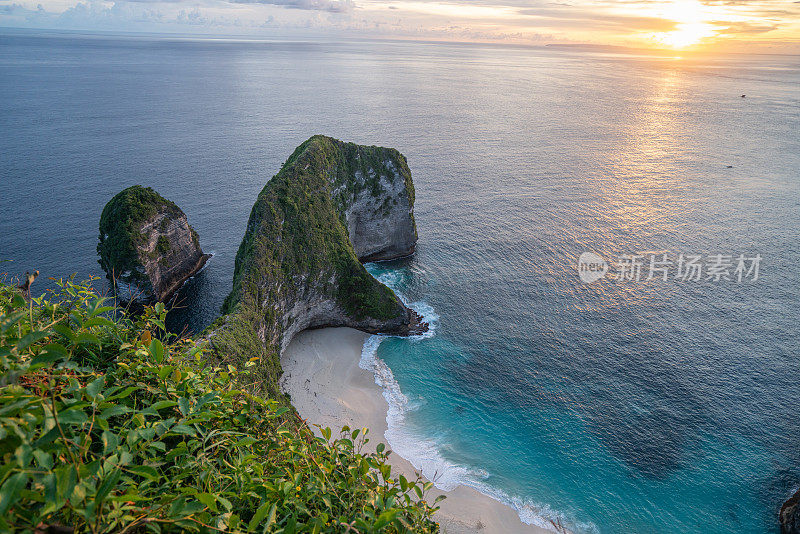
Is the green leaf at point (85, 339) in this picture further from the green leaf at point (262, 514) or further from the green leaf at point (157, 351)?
the green leaf at point (262, 514)

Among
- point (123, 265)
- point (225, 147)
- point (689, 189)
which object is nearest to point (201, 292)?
point (123, 265)

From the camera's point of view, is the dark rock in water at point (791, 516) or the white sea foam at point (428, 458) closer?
the dark rock in water at point (791, 516)

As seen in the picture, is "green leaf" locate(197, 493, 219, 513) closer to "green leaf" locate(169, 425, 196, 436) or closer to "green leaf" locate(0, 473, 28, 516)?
"green leaf" locate(169, 425, 196, 436)

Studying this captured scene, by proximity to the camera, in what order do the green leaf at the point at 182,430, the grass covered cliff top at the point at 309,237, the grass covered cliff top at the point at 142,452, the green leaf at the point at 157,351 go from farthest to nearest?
the grass covered cliff top at the point at 309,237 < the green leaf at the point at 157,351 < the green leaf at the point at 182,430 < the grass covered cliff top at the point at 142,452

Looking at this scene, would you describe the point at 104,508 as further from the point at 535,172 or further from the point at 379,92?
the point at 379,92

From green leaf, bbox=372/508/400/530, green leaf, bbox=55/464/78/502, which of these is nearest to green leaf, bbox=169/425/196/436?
green leaf, bbox=55/464/78/502

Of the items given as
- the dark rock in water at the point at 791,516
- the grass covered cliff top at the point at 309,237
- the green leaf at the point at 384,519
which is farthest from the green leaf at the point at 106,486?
the dark rock in water at the point at 791,516

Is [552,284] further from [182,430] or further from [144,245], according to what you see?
[182,430]
